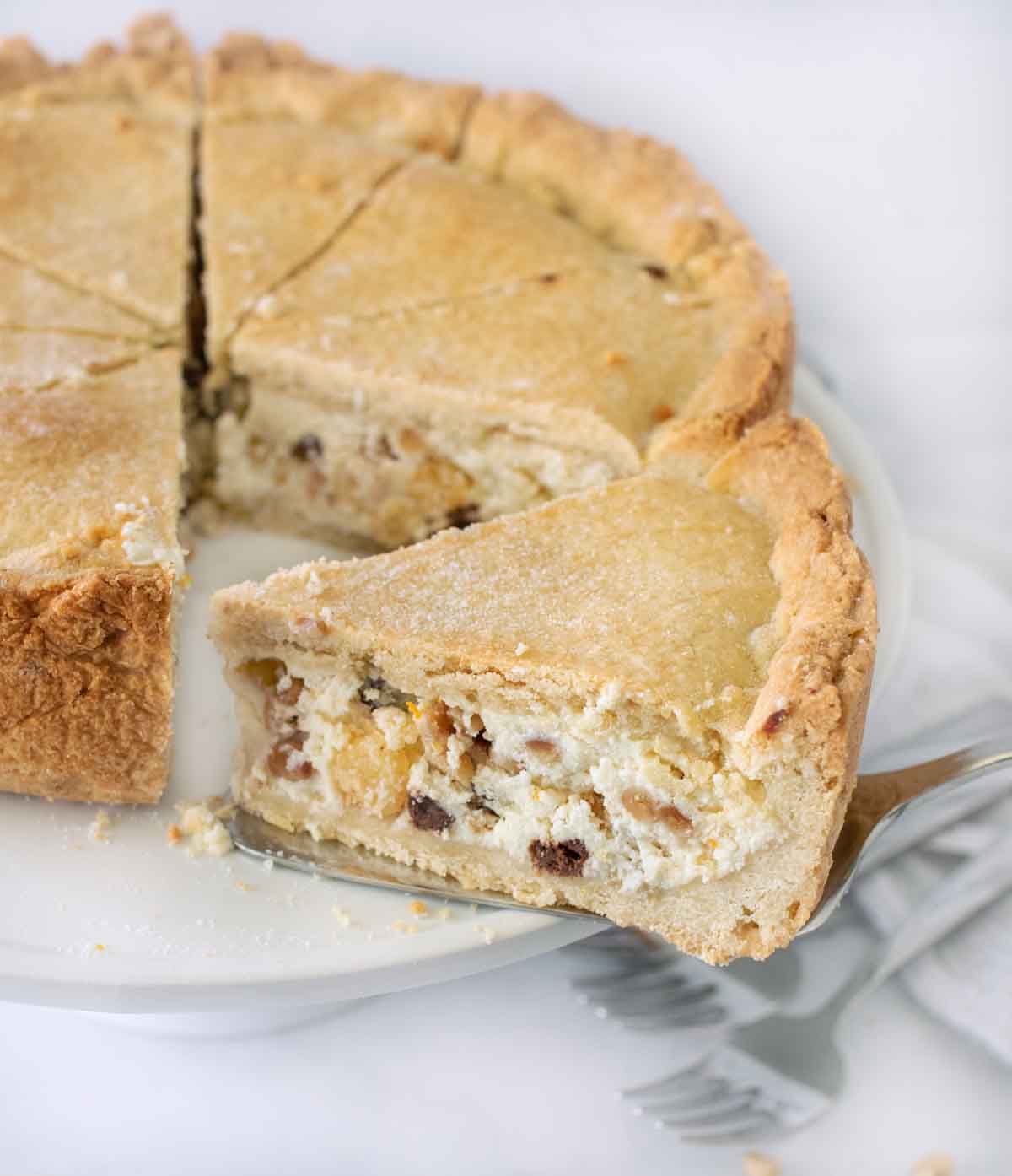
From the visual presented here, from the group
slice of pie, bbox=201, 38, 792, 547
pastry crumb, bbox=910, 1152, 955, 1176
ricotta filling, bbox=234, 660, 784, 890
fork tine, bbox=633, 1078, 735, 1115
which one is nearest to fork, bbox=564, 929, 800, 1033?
fork tine, bbox=633, 1078, 735, 1115

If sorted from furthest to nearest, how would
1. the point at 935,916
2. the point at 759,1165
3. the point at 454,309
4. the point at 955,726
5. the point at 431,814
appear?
the point at 454,309, the point at 955,726, the point at 935,916, the point at 431,814, the point at 759,1165

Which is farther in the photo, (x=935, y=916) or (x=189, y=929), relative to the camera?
(x=935, y=916)

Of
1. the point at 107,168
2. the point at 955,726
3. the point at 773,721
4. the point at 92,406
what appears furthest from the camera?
the point at 107,168

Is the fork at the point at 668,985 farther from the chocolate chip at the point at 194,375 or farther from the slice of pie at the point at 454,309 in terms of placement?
the chocolate chip at the point at 194,375

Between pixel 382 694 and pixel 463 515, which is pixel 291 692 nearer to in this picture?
pixel 382 694

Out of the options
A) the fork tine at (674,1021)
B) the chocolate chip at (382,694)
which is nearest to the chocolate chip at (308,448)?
the chocolate chip at (382,694)

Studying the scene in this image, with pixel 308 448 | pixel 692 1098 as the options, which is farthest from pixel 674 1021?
pixel 308 448

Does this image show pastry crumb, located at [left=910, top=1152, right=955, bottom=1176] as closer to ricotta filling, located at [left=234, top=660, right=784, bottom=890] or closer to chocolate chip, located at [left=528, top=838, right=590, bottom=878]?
ricotta filling, located at [left=234, top=660, right=784, bottom=890]
